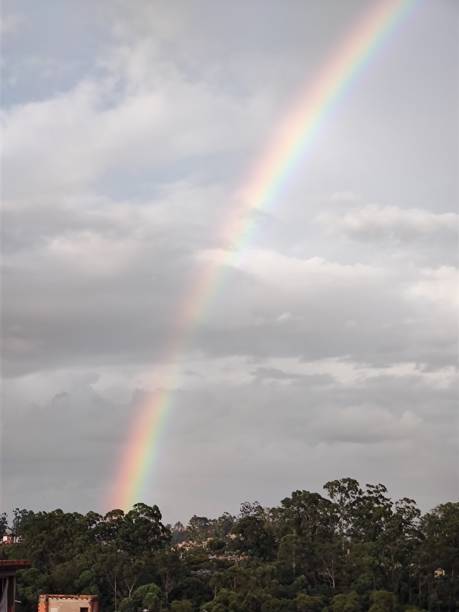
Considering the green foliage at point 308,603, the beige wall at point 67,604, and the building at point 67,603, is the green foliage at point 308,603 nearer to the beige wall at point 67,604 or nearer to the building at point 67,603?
the building at point 67,603

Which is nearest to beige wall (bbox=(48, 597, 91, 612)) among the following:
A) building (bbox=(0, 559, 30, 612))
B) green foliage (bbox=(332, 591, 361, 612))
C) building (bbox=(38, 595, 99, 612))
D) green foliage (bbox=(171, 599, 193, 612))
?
building (bbox=(38, 595, 99, 612))

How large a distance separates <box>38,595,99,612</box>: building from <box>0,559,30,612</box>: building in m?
16.8

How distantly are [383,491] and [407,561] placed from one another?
13834mm

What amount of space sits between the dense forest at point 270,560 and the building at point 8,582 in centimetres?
2478

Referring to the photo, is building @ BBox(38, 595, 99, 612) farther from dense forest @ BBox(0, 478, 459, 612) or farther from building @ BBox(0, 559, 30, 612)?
building @ BBox(0, 559, 30, 612)

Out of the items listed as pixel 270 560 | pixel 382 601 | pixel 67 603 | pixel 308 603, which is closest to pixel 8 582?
pixel 67 603

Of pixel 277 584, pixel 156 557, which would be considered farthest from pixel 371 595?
pixel 156 557

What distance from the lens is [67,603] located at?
49812 mm

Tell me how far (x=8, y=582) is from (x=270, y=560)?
154 ft

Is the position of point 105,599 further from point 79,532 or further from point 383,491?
point 383,491

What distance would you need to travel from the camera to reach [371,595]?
59.6 m

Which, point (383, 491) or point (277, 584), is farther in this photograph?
point (383, 491)

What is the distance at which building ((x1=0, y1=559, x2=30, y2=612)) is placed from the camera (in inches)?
1293

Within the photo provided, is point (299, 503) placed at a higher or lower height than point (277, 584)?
higher
